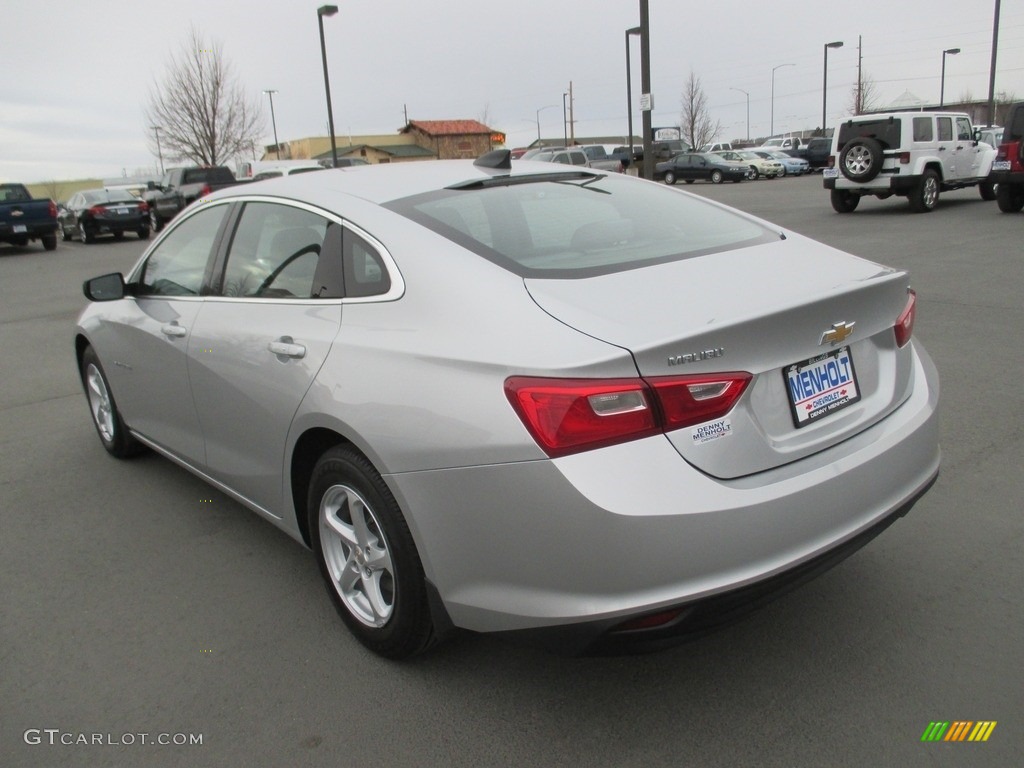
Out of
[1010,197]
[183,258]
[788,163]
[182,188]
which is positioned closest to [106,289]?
[183,258]

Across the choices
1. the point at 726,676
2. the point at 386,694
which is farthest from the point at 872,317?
the point at 386,694

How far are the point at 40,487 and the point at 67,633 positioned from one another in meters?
1.88

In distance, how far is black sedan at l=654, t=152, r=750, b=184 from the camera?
37.7 m

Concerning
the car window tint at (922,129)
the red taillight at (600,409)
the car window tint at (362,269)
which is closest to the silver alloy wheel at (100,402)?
the car window tint at (362,269)

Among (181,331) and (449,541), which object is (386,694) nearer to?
(449,541)

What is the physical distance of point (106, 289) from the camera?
4352mm

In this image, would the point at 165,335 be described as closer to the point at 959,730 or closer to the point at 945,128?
the point at 959,730

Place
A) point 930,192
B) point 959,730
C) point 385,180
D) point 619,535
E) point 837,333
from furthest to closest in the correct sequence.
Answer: point 930,192, point 385,180, point 837,333, point 959,730, point 619,535

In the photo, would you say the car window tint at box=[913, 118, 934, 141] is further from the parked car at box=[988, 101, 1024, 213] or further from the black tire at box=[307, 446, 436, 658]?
Answer: the black tire at box=[307, 446, 436, 658]

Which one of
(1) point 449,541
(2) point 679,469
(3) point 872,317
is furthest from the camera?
(3) point 872,317

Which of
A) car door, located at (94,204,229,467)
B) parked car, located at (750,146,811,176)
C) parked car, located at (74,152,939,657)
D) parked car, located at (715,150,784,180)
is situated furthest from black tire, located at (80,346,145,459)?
parked car, located at (750,146,811,176)

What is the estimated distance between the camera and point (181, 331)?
382 centimetres

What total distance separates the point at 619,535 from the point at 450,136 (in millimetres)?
79385

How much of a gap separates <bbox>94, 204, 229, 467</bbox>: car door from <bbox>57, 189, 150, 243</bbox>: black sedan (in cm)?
2214
